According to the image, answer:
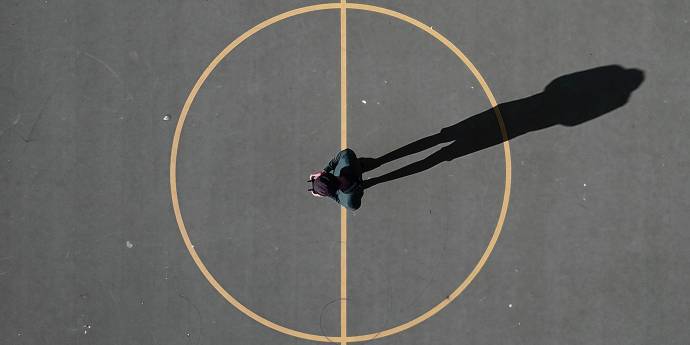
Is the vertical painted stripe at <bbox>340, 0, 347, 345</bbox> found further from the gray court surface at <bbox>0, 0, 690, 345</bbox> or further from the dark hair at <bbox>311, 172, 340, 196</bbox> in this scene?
the dark hair at <bbox>311, 172, 340, 196</bbox>

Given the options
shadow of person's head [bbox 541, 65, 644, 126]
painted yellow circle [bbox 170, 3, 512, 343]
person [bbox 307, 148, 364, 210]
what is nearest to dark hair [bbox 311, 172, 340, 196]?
person [bbox 307, 148, 364, 210]

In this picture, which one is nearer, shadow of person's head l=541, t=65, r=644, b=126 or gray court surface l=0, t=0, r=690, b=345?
gray court surface l=0, t=0, r=690, b=345

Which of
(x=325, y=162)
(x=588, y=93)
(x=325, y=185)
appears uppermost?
(x=588, y=93)

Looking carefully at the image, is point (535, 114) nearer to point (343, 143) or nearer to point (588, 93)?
point (588, 93)

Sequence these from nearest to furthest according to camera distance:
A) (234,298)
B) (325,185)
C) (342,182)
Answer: (325,185)
(342,182)
(234,298)

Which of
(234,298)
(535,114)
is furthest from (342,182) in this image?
(535,114)

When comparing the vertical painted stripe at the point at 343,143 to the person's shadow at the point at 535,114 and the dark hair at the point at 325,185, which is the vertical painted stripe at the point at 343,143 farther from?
the dark hair at the point at 325,185

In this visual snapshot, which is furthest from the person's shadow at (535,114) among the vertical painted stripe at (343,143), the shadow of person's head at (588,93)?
the vertical painted stripe at (343,143)
